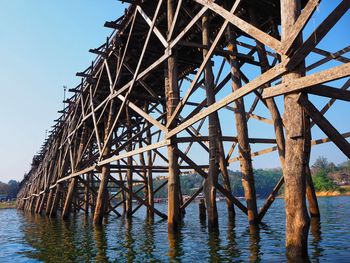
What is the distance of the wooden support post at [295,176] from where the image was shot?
443 centimetres

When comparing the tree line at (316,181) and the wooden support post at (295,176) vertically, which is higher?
the tree line at (316,181)

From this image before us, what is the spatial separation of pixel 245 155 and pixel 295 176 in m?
4.02

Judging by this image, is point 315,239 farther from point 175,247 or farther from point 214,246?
point 175,247

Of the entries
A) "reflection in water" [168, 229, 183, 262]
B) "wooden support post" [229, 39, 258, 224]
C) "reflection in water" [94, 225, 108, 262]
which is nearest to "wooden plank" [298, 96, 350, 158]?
"reflection in water" [168, 229, 183, 262]

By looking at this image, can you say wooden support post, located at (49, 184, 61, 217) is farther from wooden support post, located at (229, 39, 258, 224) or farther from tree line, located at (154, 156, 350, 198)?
tree line, located at (154, 156, 350, 198)

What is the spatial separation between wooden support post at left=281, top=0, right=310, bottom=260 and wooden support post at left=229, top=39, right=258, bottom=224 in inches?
145

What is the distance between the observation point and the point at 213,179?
7.76m

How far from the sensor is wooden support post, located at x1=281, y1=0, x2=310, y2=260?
4426 mm

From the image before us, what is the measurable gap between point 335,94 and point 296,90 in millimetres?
487

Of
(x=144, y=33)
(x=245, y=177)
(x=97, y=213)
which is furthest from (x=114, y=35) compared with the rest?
(x=245, y=177)

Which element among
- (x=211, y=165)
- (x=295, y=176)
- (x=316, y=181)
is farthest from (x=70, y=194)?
(x=316, y=181)

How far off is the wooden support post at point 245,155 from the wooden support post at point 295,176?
368 centimetres

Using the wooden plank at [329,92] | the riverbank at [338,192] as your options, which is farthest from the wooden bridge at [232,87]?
the riverbank at [338,192]

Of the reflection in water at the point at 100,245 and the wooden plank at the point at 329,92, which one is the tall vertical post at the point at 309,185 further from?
the reflection in water at the point at 100,245
